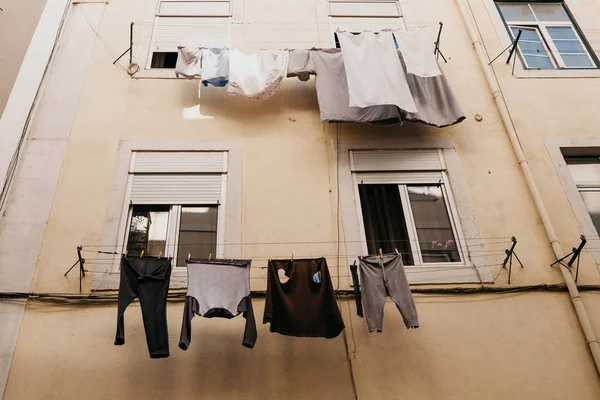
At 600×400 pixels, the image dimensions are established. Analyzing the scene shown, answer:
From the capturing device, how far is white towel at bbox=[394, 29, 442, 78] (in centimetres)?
676

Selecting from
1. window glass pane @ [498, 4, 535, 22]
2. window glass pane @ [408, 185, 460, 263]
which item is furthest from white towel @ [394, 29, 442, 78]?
window glass pane @ [498, 4, 535, 22]

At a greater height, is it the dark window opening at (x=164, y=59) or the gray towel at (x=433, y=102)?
the dark window opening at (x=164, y=59)

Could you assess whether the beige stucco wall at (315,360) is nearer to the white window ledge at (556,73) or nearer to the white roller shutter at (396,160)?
the white roller shutter at (396,160)

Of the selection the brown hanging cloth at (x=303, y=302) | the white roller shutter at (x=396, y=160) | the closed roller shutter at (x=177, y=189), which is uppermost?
the white roller shutter at (x=396, y=160)

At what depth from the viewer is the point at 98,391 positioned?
16.2ft

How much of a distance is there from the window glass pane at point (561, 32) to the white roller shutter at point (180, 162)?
6.95 metres

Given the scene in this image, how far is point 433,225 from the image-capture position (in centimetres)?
640

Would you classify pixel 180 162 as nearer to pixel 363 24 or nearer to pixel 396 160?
pixel 396 160

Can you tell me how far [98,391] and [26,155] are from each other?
3612 millimetres

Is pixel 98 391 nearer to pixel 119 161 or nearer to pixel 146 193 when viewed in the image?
pixel 146 193

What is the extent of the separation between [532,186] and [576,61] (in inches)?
138

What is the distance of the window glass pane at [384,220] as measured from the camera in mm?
6238

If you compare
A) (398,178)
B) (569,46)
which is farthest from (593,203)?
(569,46)

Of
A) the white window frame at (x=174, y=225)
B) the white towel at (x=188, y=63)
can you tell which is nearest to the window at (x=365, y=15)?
the white towel at (x=188, y=63)
